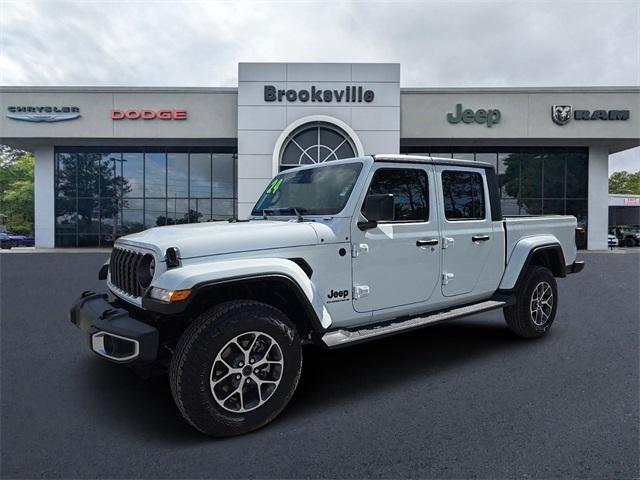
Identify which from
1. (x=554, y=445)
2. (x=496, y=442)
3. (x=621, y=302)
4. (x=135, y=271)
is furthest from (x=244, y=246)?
(x=621, y=302)

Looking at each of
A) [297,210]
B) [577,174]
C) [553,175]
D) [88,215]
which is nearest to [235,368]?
[297,210]

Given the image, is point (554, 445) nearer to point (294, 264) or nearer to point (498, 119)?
point (294, 264)

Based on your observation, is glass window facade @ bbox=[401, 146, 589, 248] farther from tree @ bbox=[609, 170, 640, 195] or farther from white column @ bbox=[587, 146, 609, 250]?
tree @ bbox=[609, 170, 640, 195]

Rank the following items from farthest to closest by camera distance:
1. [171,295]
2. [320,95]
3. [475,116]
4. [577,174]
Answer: [577,174]
[475,116]
[320,95]
[171,295]

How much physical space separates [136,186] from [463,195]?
72.8 feet

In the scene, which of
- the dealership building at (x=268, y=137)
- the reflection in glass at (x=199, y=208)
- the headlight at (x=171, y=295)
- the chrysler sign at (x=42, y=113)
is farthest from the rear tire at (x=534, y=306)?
the chrysler sign at (x=42, y=113)

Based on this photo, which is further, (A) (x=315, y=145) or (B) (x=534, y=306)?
(A) (x=315, y=145)

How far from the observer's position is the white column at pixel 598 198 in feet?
73.0

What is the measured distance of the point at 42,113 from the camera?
2078 centimetres

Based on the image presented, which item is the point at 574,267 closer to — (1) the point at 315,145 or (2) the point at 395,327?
(2) the point at 395,327

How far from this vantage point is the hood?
3051 mm

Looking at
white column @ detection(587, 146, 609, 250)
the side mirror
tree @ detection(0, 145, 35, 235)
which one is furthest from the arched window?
tree @ detection(0, 145, 35, 235)

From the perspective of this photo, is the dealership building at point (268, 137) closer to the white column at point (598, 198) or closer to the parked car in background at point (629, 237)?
the white column at point (598, 198)

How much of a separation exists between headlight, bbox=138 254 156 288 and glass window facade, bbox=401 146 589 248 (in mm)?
21206
